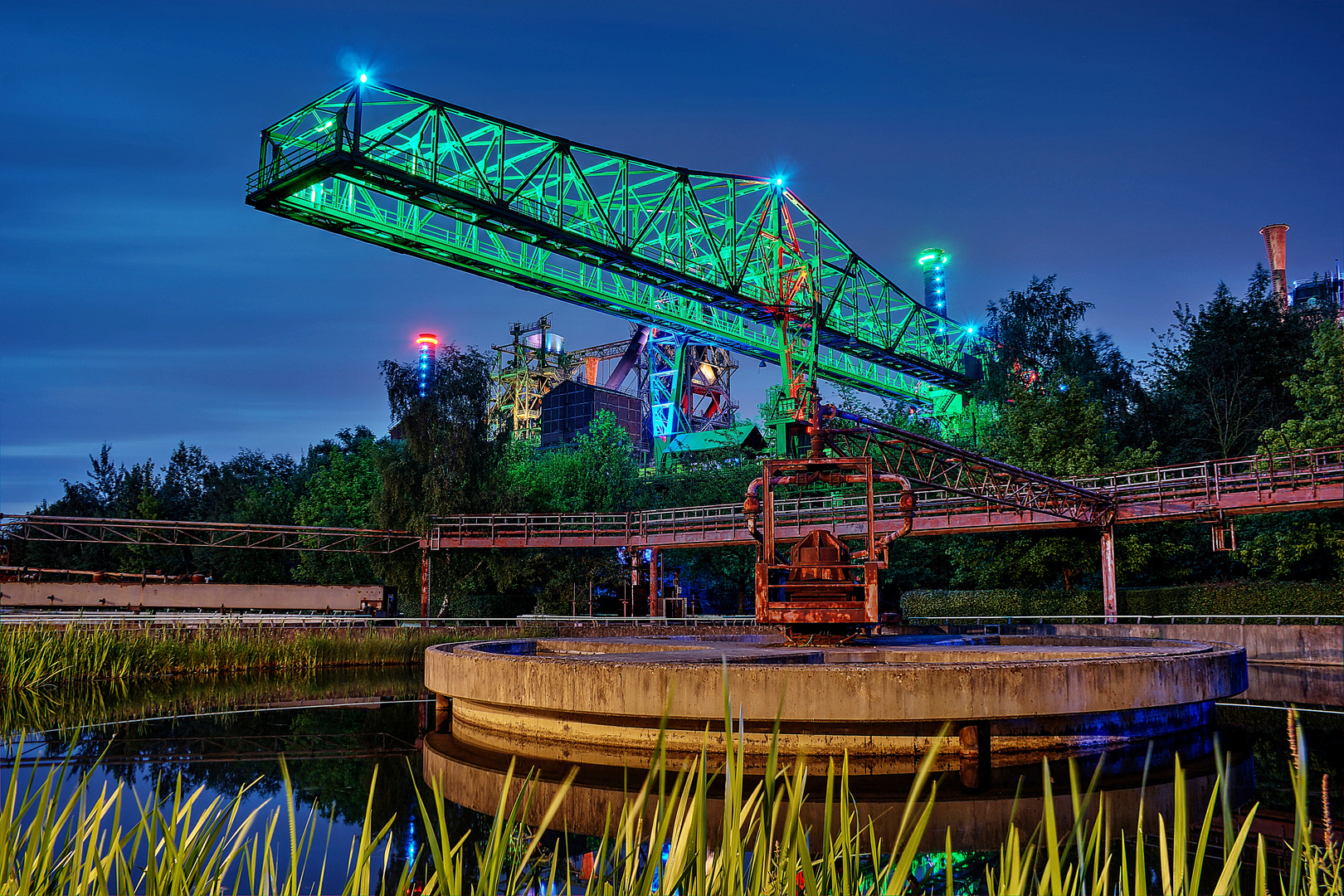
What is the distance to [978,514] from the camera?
112 feet

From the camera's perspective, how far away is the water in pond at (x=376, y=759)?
8242 millimetres

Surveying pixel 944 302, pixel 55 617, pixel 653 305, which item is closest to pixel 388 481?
pixel 653 305

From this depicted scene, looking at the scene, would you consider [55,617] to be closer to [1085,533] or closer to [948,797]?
[948,797]

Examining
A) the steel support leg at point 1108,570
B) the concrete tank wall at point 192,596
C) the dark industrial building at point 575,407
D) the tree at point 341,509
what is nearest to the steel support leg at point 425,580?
the concrete tank wall at point 192,596

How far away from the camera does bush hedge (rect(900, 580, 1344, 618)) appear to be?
27.7m

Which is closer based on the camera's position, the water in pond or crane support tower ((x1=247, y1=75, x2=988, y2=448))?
the water in pond

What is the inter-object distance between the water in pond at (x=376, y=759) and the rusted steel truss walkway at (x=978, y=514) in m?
12.2

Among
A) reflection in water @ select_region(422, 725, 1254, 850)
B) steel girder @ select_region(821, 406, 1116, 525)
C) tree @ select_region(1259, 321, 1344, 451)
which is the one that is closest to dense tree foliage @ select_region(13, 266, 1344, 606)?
tree @ select_region(1259, 321, 1344, 451)

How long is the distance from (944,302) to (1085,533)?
39230 millimetres

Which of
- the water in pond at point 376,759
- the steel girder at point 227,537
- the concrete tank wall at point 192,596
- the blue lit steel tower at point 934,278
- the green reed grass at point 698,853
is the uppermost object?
the blue lit steel tower at point 934,278

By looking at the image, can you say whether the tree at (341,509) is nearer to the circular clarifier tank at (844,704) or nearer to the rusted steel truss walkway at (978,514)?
the rusted steel truss walkway at (978,514)

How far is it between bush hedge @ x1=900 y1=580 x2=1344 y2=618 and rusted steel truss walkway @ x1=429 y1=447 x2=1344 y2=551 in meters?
2.45

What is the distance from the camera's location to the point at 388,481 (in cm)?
4056

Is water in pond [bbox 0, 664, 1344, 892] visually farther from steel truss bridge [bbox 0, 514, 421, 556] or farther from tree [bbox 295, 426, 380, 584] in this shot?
tree [bbox 295, 426, 380, 584]
